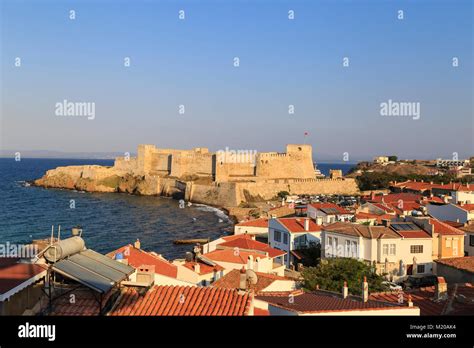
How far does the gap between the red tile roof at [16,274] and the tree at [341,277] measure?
8.99 meters

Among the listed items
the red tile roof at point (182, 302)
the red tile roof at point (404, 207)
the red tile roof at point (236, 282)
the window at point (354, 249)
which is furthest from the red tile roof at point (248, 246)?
the red tile roof at point (182, 302)

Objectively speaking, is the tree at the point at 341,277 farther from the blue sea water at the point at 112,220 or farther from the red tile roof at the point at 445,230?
the blue sea water at the point at 112,220

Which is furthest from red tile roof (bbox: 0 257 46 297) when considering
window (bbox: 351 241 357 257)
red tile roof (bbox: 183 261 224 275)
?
window (bbox: 351 241 357 257)

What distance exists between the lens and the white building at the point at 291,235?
77.4ft

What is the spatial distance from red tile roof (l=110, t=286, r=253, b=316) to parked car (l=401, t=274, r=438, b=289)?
1288 cm

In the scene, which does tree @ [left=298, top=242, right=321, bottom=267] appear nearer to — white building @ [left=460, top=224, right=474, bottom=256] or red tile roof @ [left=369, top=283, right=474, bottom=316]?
white building @ [left=460, top=224, right=474, bottom=256]

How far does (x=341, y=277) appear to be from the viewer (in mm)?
14805

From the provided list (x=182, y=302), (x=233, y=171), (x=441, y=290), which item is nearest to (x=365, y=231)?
(x=441, y=290)

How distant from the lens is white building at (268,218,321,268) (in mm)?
23578
